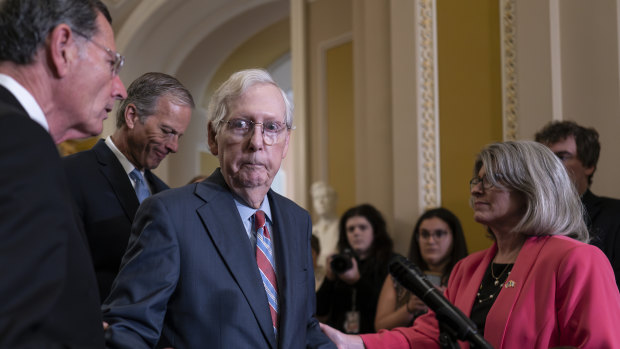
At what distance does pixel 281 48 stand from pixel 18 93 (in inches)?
394

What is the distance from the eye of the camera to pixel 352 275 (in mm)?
4410

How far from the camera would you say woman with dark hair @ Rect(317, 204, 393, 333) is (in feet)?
14.3

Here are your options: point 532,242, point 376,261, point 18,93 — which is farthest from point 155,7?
point 18,93

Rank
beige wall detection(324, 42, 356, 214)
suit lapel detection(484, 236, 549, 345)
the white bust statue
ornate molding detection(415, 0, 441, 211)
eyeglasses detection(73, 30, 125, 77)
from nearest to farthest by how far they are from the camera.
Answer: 1. eyeglasses detection(73, 30, 125, 77)
2. suit lapel detection(484, 236, 549, 345)
3. ornate molding detection(415, 0, 441, 211)
4. the white bust statue
5. beige wall detection(324, 42, 356, 214)

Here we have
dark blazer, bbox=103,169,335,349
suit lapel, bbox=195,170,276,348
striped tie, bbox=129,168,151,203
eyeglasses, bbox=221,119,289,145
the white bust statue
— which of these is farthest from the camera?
the white bust statue

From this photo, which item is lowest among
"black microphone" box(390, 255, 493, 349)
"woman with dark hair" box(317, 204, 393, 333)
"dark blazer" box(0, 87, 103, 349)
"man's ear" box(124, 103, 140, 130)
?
"woman with dark hair" box(317, 204, 393, 333)

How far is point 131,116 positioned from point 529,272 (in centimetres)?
154

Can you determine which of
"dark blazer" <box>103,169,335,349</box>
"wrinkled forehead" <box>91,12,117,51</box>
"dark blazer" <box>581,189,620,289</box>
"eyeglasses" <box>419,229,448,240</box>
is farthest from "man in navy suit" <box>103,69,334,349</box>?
"eyeglasses" <box>419,229,448,240</box>

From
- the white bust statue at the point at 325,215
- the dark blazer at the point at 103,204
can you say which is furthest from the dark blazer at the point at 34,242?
the white bust statue at the point at 325,215

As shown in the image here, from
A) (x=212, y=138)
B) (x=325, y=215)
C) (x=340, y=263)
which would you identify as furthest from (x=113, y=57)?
(x=325, y=215)

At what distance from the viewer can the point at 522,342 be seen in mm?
2115

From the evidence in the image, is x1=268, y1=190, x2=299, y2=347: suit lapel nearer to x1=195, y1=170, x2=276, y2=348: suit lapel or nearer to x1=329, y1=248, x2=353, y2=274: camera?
x1=195, y1=170, x2=276, y2=348: suit lapel

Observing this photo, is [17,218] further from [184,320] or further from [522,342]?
[522,342]

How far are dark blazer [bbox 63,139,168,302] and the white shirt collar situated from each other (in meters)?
1.12
